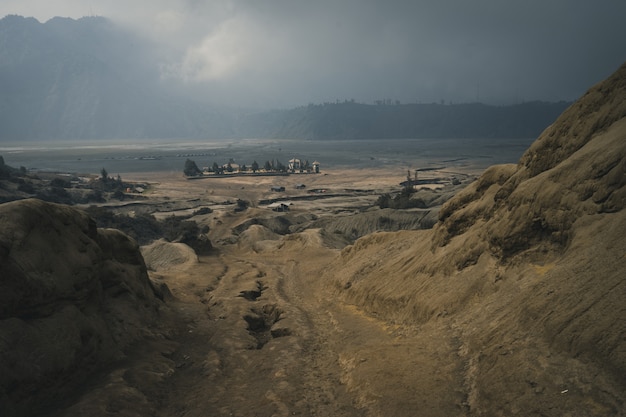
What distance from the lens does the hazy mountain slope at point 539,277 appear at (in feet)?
28.4

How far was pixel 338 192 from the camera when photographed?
4075 inches

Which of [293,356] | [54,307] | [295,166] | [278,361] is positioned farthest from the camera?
[295,166]

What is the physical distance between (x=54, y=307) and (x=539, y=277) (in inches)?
481

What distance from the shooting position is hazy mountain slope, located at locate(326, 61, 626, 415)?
8648 millimetres

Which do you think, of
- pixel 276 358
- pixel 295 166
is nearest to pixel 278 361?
pixel 276 358

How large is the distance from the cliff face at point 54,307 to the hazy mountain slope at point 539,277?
8.90 meters

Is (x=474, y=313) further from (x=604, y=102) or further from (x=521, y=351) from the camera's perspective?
(x=604, y=102)

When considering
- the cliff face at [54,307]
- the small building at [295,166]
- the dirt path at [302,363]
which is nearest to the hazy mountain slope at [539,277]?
the dirt path at [302,363]

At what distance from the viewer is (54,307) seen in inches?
455

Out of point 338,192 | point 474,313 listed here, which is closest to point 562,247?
point 474,313

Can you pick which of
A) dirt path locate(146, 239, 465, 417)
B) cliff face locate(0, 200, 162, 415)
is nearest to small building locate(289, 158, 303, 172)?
dirt path locate(146, 239, 465, 417)

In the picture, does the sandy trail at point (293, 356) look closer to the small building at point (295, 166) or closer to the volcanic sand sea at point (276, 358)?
A: the volcanic sand sea at point (276, 358)

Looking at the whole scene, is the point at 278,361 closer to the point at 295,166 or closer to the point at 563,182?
the point at 563,182

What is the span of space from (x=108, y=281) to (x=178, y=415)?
21.3 ft
